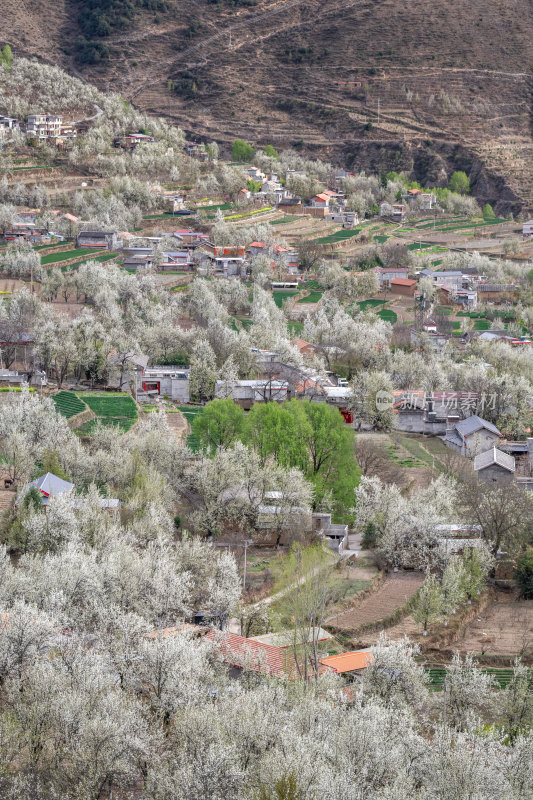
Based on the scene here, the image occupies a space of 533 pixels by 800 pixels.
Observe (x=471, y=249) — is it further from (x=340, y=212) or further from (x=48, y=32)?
(x=48, y=32)

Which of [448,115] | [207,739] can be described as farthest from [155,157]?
[207,739]

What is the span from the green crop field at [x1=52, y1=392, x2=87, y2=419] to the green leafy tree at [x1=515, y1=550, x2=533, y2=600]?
15.6 m

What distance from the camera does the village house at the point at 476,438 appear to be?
3734 cm

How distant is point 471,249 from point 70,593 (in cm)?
6018

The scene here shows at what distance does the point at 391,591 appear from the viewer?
27.7 meters

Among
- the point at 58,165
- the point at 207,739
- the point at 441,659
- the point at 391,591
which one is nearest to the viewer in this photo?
the point at 207,739

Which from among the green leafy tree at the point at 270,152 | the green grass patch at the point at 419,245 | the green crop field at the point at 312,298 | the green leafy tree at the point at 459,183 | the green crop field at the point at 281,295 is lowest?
the green crop field at the point at 312,298

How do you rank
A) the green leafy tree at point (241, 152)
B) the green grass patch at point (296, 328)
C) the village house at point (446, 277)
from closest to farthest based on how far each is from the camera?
the green grass patch at point (296, 328), the village house at point (446, 277), the green leafy tree at point (241, 152)

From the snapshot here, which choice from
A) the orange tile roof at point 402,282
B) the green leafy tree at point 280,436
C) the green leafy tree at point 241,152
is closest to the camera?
the green leafy tree at point 280,436

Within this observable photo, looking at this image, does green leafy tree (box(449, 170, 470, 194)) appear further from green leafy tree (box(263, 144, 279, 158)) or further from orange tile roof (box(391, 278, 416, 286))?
orange tile roof (box(391, 278, 416, 286))

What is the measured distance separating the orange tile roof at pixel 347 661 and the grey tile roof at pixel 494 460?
1295 centimetres

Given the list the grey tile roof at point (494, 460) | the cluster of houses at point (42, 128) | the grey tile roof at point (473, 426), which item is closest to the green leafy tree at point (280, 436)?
the grey tile roof at point (494, 460)

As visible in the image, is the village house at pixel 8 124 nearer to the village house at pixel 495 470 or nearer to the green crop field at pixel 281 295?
the green crop field at pixel 281 295

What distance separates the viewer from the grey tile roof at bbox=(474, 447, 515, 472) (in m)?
34.6
